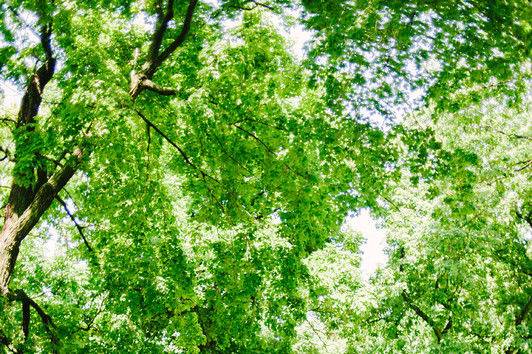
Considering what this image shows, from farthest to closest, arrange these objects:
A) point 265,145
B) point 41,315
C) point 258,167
Answer: point 258,167, point 265,145, point 41,315

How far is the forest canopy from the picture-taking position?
6.34 metres

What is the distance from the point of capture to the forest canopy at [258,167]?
20.8 feet

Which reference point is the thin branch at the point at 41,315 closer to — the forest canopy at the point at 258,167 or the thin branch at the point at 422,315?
the forest canopy at the point at 258,167

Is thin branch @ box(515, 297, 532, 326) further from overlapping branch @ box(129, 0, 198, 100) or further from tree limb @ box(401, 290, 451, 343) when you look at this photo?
overlapping branch @ box(129, 0, 198, 100)

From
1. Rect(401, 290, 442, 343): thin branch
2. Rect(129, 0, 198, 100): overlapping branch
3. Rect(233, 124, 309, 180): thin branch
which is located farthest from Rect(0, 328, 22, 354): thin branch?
Rect(401, 290, 442, 343): thin branch

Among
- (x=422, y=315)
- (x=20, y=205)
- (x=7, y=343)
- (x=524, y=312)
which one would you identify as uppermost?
(x=20, y=205)

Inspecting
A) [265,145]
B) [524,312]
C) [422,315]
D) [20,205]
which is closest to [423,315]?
[422,315]

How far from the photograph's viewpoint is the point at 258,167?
31.1ft

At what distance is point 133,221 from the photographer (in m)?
8.71

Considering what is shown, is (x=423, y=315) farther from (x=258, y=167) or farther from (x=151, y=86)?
(x=151, y=86)

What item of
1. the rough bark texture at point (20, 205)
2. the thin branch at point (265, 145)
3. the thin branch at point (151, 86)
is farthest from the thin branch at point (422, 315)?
the rough bark texture at point (20, 205)

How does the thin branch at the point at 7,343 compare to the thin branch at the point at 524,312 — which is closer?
the thin branch at the point at 7,343

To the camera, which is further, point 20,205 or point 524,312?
point 524,312

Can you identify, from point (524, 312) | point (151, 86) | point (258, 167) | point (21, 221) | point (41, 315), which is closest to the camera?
point (21, 221)
